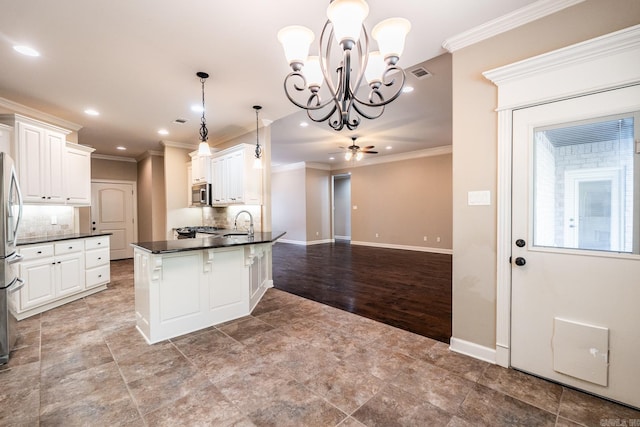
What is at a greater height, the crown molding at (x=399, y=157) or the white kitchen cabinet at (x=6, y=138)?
the crown molding at (x=399, y=157)

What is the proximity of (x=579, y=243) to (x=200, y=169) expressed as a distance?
19.2 ft

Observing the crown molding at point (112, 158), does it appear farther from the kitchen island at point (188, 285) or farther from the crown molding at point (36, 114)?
the kitchen island at point (188, 285)

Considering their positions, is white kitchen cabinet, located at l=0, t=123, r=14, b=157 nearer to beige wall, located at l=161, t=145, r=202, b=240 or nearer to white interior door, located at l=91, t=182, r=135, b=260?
beige wall, located at l=161, t=145, r=202, b=240

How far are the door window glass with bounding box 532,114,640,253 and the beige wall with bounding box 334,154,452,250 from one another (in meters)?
5.73

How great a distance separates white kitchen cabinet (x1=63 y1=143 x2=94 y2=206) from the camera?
4430mm

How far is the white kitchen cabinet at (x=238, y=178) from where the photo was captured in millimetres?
4711

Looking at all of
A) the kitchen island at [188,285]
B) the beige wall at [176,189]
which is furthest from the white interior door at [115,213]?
the kitchen island at [188,285]

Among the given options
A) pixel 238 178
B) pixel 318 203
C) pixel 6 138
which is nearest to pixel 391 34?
pixel 238 178

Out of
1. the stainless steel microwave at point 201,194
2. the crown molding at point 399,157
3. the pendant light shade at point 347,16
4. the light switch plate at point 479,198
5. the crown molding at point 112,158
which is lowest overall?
the light switch plate at point 479,198

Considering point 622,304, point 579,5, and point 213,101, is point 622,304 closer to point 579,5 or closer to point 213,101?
point 579,5

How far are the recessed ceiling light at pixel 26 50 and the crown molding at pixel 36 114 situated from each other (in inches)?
67.9

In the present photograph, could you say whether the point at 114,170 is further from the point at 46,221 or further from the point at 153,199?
the point at 46,221

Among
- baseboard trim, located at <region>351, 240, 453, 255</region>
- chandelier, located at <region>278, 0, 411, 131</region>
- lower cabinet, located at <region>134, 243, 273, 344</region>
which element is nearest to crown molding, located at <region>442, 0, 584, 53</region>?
chandelier, located at <region>278, 0, 411, 131</region>

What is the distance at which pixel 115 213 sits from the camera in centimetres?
737
